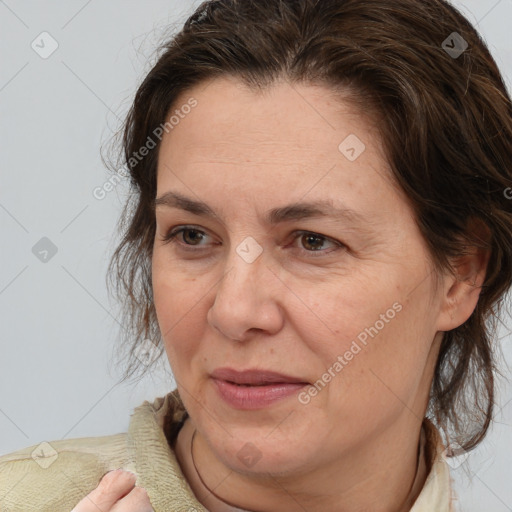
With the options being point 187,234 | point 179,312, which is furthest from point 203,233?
point 179,312

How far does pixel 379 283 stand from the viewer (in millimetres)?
1869

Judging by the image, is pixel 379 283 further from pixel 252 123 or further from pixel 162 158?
pixel 162 158

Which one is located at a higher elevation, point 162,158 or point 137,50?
point 137,50

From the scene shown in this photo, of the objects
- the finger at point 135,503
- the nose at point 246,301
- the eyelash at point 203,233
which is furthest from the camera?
the finger at point 135,503

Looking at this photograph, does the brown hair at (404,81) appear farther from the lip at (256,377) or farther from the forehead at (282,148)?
the lip at (256,377)

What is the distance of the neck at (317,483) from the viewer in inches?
78.3

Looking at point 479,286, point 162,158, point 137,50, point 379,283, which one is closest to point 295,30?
point 162,158

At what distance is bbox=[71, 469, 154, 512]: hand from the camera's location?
195cm

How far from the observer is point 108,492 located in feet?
6.47

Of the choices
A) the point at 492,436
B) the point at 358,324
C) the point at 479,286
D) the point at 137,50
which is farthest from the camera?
the point at 492,436

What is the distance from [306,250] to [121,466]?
0.62m

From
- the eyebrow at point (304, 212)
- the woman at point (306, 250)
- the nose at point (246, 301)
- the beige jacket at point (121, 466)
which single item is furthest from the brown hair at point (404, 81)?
the beige jacket at point (121, 466)

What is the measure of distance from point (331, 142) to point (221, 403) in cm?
51

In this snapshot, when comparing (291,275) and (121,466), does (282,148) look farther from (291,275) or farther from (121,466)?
(121,466)
